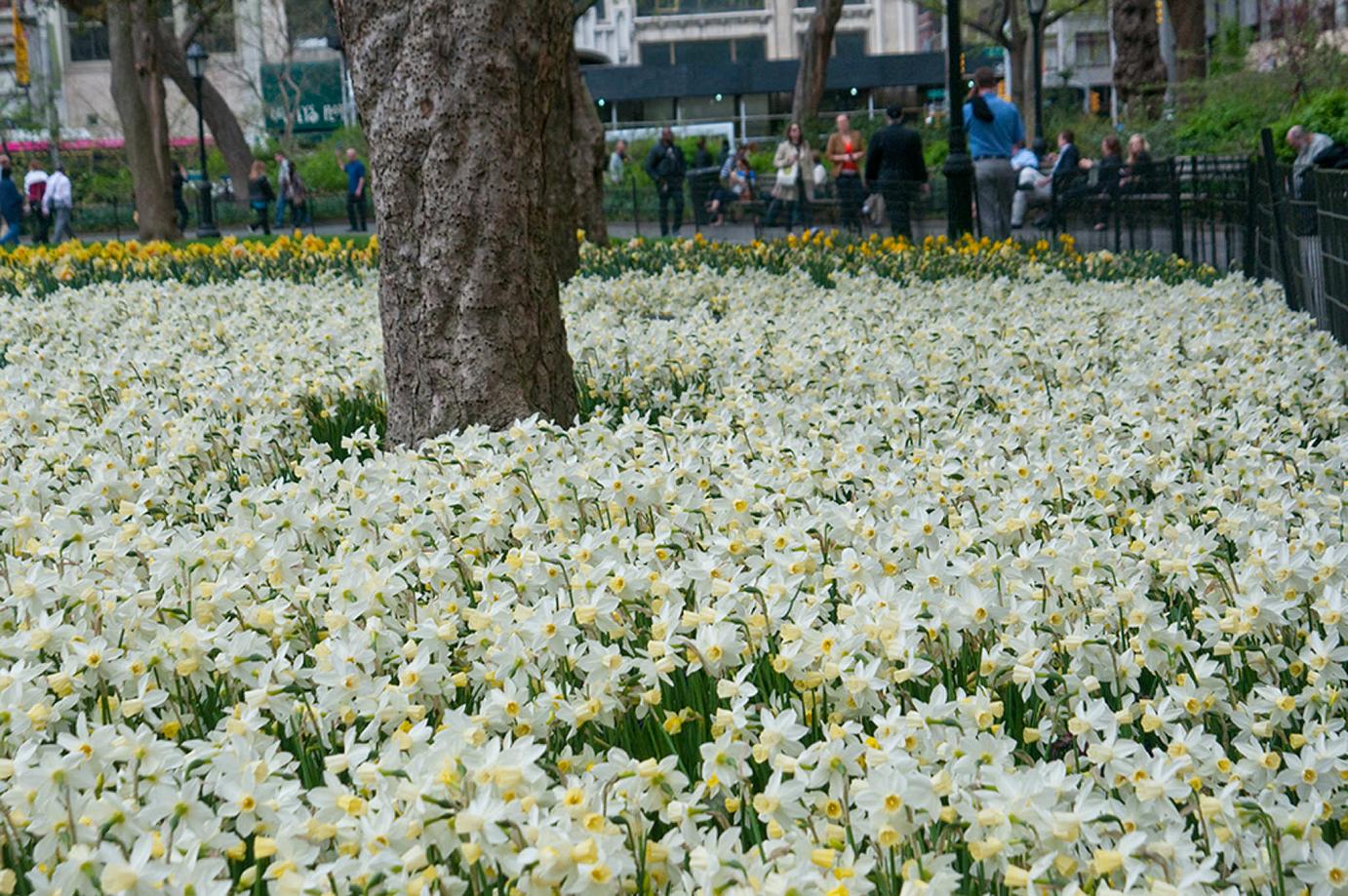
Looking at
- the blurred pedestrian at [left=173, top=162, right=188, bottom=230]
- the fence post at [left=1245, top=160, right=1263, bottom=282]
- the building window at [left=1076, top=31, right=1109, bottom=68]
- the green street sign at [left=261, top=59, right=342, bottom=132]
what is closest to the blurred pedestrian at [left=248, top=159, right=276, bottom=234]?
the blurred pedestrian at [left=173, top=162, right=188, bottom=230]

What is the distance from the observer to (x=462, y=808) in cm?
214

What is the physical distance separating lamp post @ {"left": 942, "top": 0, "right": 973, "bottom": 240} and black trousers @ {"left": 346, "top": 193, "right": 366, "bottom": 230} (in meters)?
16.0

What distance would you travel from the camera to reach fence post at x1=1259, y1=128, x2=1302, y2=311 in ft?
28.9

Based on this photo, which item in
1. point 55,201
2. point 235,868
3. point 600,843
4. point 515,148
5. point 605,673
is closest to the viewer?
point 600,843

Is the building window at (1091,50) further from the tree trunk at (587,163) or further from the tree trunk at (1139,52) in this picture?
the tree trunk at (587,163)

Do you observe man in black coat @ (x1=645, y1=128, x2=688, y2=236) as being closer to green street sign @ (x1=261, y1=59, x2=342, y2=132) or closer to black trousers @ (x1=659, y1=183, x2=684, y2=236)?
black trousers @ (x1=659, y1=183, x2=684, y2=236)

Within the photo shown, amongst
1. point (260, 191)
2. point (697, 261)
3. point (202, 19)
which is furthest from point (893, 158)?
point (260, 191)

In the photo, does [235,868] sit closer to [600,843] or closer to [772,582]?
[600,843]

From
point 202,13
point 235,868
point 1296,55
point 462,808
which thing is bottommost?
point 235,868

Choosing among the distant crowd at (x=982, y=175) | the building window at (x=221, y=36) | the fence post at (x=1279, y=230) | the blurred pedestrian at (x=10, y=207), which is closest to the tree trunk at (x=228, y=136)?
the blurred pedestrian at (x=10, y=207)

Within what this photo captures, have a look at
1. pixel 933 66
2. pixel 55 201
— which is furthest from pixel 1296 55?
pixel 933 66

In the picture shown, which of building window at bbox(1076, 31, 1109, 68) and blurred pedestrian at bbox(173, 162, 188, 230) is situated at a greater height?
building window at bbox(1076, 31, 1109, 68)

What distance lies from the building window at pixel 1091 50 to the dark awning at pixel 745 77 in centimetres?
976

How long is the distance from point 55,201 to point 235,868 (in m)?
29.3
